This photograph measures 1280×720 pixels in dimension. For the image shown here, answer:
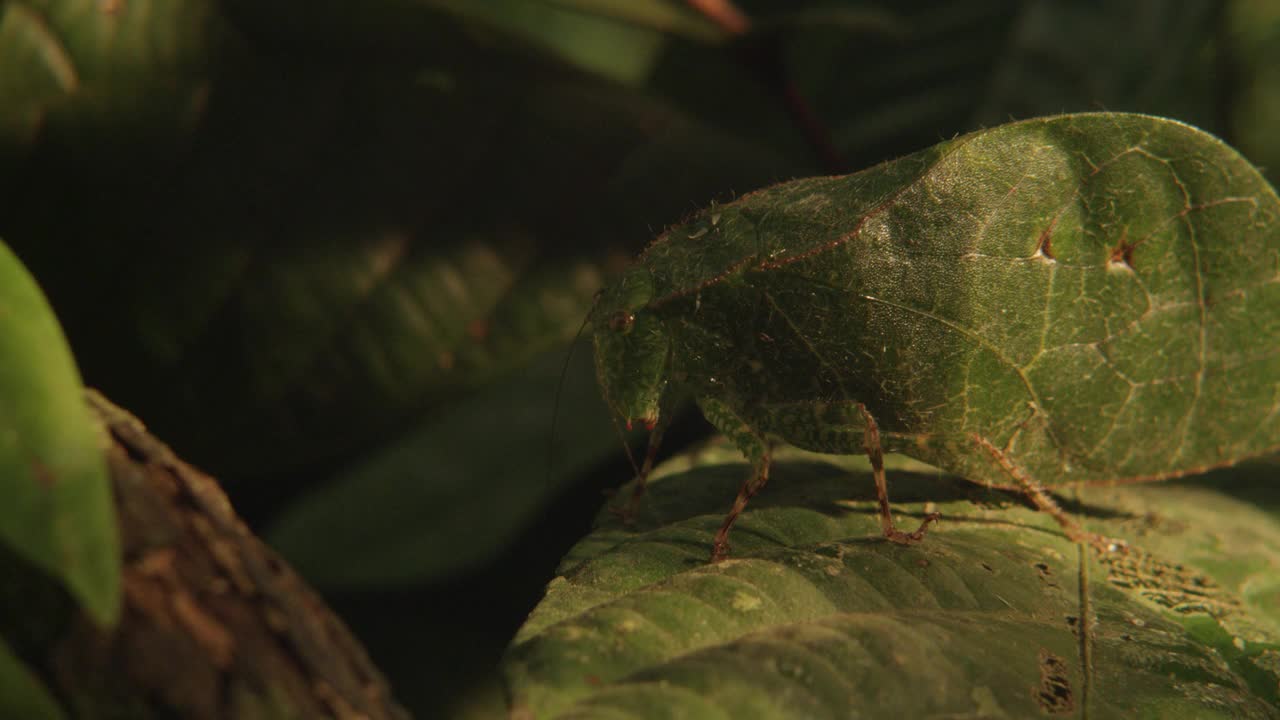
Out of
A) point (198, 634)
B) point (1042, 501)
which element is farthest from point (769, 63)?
point (198, 634)

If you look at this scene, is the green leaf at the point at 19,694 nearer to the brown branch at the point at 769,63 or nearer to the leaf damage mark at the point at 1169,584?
the leaf damage mark at the point at 1169,584

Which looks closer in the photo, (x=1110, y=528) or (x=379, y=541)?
(x=1110, y=528)

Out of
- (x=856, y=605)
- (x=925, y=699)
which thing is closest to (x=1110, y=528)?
(x=856, y=605)

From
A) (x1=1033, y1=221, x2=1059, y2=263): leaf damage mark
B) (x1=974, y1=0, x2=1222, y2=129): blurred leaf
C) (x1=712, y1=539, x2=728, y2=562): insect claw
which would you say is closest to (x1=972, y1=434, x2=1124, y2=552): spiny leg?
(x1=1033, y1=221, x2=1059, y2=263): leaf damage mark

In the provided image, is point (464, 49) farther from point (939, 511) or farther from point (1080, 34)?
point (1080, 34)

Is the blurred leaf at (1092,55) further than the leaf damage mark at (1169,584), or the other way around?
the blurred leaf at (1092,55)

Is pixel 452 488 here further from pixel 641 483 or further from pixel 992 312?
pixel 992 312

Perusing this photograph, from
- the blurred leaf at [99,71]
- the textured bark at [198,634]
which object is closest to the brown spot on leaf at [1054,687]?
the textured bark at [198,634]
